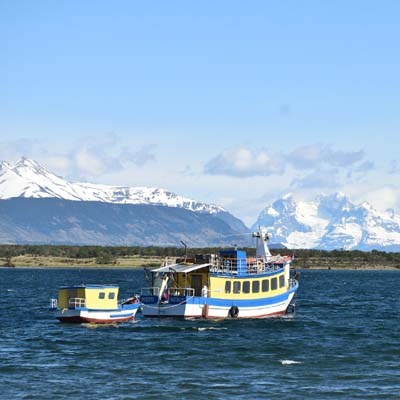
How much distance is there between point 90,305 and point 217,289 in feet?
44.7

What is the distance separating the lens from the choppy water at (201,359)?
5420 cm

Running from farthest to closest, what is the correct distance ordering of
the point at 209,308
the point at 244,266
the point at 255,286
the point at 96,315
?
the point at 244,266, the point at 255,286, the point at 209,308, the point at 96,315

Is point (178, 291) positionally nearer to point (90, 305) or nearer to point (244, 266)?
point (244, 266)

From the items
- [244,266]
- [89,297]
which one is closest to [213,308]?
[244,266]

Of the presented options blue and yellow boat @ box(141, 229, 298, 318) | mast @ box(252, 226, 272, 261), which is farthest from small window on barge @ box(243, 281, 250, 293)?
mast @ box(252, 226, 272, 261)

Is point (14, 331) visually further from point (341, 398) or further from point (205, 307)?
point (341, 398)

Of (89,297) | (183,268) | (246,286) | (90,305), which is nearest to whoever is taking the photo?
(89,297)

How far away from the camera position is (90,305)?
281ft

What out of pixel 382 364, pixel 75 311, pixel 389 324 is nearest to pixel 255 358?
pixel 382 364

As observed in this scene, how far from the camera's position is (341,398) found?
52.2 metres

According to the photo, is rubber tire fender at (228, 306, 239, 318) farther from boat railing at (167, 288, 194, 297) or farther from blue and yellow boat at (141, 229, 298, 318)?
boat railing at (167, 288, 194, 297)

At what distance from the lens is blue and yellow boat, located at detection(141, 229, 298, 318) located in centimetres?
9150

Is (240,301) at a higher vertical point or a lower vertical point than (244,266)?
lower

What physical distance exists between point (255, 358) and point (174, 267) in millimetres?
29095
